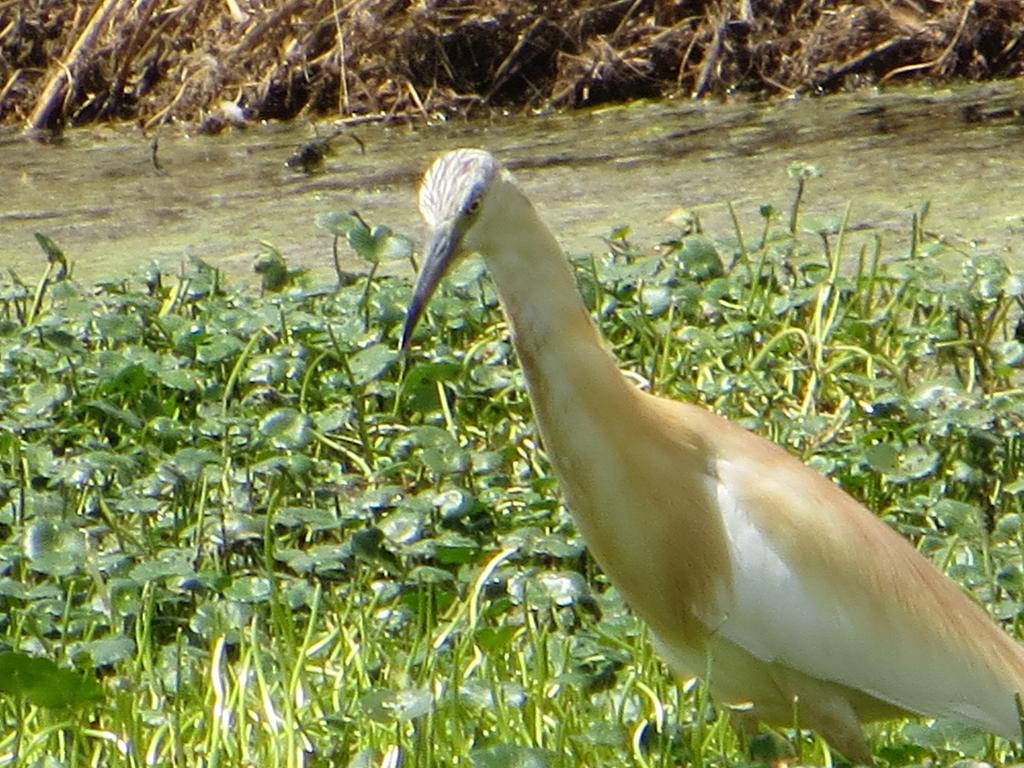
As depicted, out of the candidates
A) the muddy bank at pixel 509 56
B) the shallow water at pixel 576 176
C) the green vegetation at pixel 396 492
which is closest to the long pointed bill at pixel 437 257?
the green vegetation at pixel 396 492

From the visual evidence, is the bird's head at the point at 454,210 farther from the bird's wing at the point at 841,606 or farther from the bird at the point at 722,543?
the bird's wing at the point at 841,606

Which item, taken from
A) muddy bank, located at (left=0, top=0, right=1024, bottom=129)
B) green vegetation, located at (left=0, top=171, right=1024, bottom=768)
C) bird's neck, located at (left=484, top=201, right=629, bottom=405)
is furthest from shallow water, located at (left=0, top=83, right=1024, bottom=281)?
bird's neck, located at (left=484, top=201, right=629, bottom=405)

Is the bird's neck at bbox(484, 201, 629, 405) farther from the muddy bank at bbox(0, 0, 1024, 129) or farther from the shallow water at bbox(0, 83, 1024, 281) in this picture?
the muddy bank at bbox(0, 0, 1024, 129)

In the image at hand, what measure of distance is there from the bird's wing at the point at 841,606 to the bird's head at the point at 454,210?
1.65 ft

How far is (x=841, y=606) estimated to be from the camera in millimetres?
2785

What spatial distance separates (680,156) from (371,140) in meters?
1.41

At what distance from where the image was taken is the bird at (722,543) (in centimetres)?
257

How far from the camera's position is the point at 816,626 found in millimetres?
2746

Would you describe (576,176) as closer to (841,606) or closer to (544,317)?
(841,606)

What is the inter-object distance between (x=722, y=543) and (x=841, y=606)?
0.21 meters

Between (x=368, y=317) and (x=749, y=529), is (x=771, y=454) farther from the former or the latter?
(x=368, y=317)

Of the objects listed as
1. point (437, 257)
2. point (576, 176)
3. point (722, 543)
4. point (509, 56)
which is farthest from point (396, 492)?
point (509, 56)

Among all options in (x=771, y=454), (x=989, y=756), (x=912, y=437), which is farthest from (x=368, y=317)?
(x=989, y=756)

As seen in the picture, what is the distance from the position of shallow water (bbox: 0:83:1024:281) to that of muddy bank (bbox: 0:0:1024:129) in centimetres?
17
